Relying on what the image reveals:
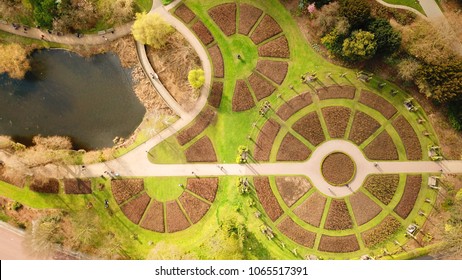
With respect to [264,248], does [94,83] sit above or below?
above

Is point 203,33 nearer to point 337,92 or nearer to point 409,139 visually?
point 337,92

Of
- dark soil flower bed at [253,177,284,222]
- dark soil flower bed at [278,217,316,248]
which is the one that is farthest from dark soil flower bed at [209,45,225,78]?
dark soil flower bed at [278,217,316,248]

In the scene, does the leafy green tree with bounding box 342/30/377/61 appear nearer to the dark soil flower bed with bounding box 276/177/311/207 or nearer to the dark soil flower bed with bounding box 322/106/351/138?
the dark soil flower bed with bounding box 322/106/351/138

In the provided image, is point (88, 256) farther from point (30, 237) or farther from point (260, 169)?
point (260, 169)

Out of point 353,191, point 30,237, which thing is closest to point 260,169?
point 353,191

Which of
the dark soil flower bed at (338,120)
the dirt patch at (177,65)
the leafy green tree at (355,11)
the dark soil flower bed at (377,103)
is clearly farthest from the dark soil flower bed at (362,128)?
the dirt patch at (177,65)
